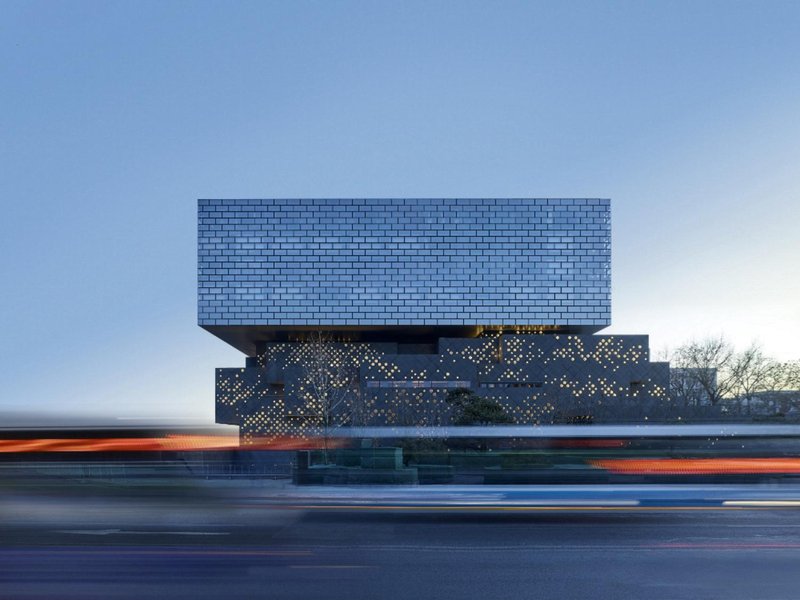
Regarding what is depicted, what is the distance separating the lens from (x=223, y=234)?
75.1m

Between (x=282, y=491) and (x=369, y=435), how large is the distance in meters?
5.32

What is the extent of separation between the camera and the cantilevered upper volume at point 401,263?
246 ft

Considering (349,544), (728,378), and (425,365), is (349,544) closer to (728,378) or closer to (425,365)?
(425,365)

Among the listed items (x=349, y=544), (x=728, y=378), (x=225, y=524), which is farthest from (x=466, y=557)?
(x=728, y=378)

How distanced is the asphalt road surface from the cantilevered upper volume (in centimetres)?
5872

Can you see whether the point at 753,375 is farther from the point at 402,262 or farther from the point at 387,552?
the point at 387,552

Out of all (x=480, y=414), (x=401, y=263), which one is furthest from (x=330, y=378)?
(x=480, y=414)

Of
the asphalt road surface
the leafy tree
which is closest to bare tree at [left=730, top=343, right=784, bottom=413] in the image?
the leafy tree

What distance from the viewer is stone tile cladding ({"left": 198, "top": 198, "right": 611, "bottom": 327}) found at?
75.1 m

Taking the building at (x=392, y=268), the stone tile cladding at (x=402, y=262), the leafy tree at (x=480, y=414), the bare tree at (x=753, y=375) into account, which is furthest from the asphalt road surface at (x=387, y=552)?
the bare tree at (x=753, y=375)

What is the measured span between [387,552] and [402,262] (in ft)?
212

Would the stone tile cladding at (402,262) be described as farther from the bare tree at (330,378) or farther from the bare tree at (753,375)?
the bare tree at (753,375)

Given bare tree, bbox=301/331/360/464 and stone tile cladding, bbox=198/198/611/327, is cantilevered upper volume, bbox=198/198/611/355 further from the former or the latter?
bare tree, bbox=301/331/360/464

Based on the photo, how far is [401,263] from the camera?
248 ft
